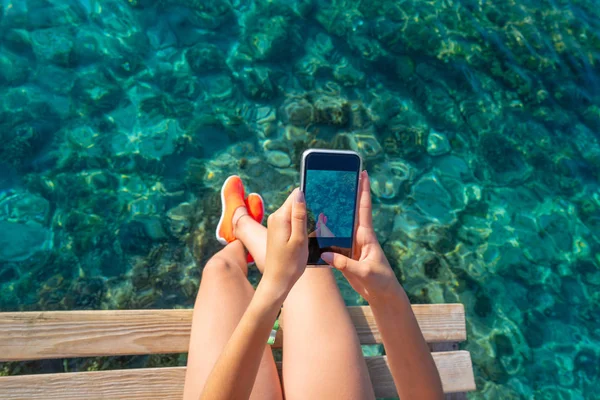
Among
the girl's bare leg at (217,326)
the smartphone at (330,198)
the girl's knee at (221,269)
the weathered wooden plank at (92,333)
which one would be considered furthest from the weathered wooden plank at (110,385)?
the smartphone at (330,198)

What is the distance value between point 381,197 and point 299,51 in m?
1.58

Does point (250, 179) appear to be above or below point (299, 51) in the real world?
below

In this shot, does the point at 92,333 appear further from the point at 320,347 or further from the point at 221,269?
the point at 320,347

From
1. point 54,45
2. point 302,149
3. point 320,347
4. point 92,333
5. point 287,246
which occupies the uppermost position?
point 54,45

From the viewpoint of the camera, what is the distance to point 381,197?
150 inches

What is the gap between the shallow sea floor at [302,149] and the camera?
3320 mm

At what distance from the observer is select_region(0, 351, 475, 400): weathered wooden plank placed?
2.26 m

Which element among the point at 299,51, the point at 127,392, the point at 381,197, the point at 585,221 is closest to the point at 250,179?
the point at 381,197

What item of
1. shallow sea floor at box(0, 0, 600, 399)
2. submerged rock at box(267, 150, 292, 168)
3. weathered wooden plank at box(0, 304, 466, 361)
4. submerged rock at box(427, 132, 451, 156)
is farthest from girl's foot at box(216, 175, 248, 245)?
submerged rock at box(427, 132, 451, 156)

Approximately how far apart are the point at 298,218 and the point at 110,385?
1624 mm

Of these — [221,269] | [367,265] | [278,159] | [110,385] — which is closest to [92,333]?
[110,385]

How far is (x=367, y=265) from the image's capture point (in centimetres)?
149

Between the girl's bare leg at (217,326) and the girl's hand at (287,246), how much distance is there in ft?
2.51

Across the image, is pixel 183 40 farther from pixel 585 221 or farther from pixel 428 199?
pixel 585 221
